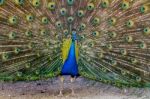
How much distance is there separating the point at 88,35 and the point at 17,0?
3.29ft

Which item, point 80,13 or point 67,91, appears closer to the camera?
point 80,13

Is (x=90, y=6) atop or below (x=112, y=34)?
atop

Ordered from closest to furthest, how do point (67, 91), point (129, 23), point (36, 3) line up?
point (36, 3) → point (129, 23) → point (67, 91)

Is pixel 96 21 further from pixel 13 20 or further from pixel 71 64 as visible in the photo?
pixel 13 20

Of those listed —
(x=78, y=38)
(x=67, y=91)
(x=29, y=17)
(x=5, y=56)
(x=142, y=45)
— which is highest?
(x=29, y=17)

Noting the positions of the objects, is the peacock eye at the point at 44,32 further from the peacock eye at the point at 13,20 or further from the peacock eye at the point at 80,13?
the peacock eye at the point at 80,13

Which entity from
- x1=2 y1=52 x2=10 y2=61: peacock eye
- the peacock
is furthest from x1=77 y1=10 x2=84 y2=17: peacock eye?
x1=2 y1=52 x2=10 y2=61: peacock eye

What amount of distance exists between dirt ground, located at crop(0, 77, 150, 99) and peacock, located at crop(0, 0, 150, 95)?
0.95 ft

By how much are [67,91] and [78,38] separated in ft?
3.08

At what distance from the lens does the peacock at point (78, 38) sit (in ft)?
17.5

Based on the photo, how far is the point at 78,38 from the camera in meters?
5.37

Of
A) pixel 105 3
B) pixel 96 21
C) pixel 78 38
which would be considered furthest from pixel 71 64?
pixel 105 3

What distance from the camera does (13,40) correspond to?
5.46 metres

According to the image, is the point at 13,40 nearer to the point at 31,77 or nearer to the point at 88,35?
the point at 31,77
